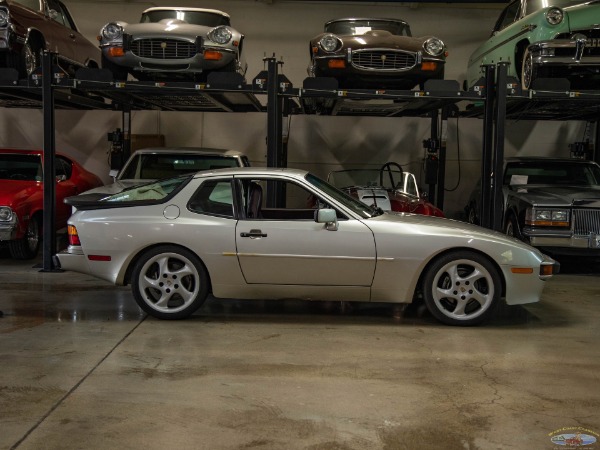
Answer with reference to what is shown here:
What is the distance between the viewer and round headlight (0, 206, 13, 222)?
9141 mm

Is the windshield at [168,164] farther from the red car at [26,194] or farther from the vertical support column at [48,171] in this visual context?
the red car at [26,194]

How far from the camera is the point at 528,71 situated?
378 inches

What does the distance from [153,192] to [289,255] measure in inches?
57.8

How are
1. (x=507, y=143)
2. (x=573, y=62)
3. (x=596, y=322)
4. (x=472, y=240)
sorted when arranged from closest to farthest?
(x=472, y=240) → (x=596, y=322) → (x=573, y=62) → (x=507, y=143)

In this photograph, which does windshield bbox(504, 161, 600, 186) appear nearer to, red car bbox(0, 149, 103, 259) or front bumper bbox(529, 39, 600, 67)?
front bumper bbox(529, 39, 600, 67)

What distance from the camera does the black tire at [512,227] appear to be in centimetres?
960

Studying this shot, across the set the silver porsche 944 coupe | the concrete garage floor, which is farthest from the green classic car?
the silver porsche 944 coupe

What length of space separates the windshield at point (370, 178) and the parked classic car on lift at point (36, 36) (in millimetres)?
4569

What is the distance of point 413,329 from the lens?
20.3 ft

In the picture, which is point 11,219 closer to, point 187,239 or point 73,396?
point 187,239

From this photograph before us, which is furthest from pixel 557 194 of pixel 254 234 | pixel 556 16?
pixel 254 234

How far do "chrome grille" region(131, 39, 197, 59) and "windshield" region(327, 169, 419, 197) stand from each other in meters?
3.34

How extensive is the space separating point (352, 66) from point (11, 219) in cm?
497

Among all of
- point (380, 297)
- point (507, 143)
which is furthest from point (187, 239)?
point (507, 143)
